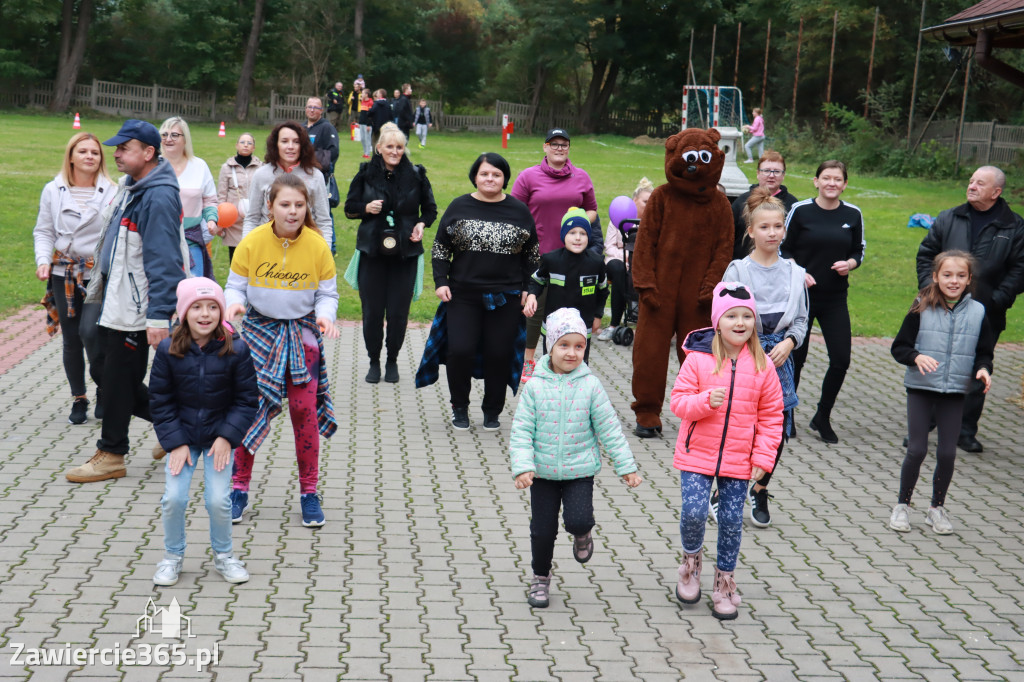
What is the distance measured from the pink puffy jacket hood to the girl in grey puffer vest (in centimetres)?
165

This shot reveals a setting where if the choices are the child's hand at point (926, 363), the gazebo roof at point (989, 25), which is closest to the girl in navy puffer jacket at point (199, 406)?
the child's hand at point (926, 363)

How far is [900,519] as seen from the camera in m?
6.51

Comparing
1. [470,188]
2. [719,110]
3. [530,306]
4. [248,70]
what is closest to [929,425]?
[530,306]

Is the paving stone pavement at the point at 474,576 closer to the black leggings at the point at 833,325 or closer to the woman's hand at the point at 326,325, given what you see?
the black leggings at the point at 833,325

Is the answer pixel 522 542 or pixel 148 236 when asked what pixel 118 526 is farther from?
pixel 522 542

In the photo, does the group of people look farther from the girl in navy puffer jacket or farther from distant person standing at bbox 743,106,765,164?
distant person standing at bbox 743,106,765,164

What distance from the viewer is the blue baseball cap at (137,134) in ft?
20.2

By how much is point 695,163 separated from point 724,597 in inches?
136

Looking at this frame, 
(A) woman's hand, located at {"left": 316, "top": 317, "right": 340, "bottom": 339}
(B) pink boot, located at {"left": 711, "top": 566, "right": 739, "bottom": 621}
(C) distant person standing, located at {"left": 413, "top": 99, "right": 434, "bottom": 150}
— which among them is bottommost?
(B) pink boot, located at {"left": 711, "top": 566, "right": 739, "bottom": 621}

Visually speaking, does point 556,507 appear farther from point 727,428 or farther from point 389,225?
point 389,225

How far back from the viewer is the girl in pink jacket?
5.07 meters

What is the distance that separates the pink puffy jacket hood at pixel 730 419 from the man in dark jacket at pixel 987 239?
10.5ft

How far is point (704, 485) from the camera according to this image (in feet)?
16.8

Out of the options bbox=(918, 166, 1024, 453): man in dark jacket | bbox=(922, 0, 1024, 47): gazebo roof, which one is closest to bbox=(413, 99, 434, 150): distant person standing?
bbox=(922, 0, 1024, 47): gazebo roof
